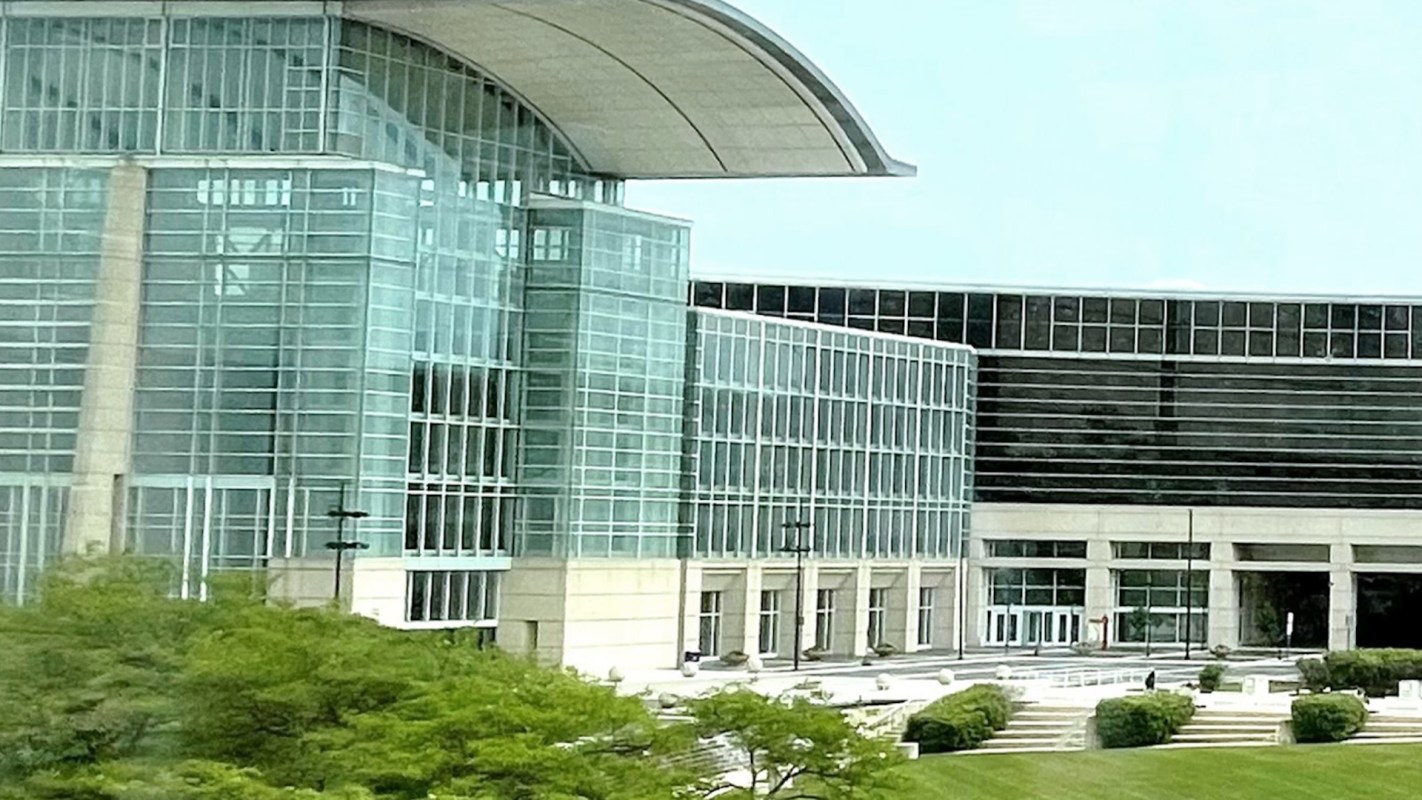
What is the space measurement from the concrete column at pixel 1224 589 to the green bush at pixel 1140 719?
1406cm

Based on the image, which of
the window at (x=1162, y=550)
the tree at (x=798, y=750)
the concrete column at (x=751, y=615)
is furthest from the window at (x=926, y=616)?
the tree at (x=798, y=750)

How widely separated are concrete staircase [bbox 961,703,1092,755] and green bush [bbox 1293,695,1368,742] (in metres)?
1.24

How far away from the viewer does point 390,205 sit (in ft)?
57.1

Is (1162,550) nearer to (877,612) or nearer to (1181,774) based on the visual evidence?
(877,612)

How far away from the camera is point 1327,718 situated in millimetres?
15500

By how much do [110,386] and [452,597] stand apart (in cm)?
821

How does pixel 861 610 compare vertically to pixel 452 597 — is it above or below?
below

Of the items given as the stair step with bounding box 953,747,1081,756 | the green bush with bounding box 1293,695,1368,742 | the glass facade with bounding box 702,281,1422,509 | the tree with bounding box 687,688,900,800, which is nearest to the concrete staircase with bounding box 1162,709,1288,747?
the green bush with bounding box 1293,695,1368,742

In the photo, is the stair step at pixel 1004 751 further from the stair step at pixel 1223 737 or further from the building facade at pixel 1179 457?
the building facade at pixel 1179 457

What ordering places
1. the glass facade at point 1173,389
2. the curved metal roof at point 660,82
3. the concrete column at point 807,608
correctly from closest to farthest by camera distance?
the curved metal roof at point 660,82
the concrete column at point 807,608
the glass facade at point 1173,389

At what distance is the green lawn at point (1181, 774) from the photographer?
11.5m

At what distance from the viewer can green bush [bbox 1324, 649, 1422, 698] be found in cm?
1942

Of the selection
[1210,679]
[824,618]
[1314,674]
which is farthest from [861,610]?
[1210,679]

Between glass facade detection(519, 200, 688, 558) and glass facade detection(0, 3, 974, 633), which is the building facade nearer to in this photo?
glass facade detection(0, 3, 974, 633)
